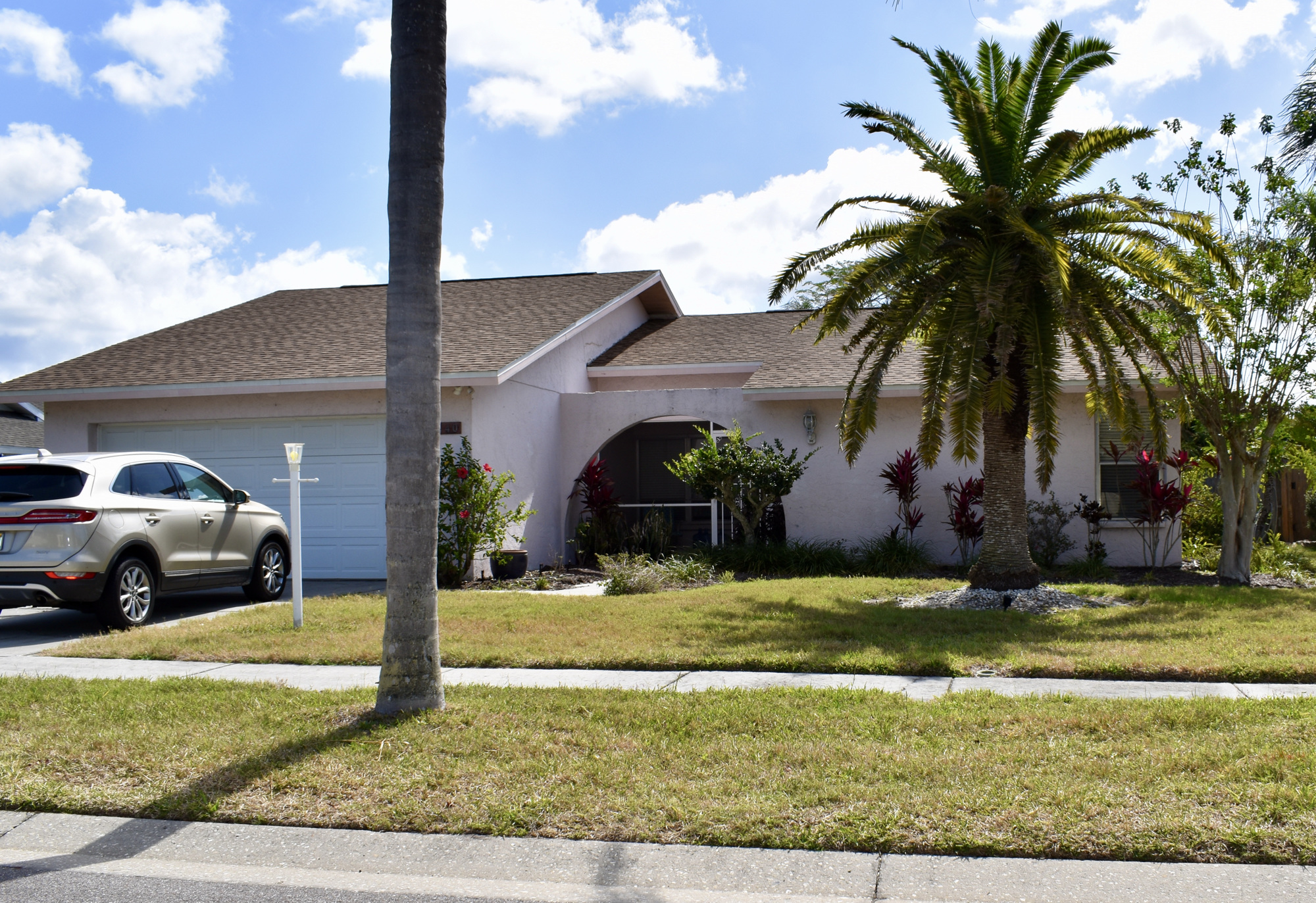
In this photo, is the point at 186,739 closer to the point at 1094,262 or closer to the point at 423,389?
the point at 423,389

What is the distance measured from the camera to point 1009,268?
10.8 m

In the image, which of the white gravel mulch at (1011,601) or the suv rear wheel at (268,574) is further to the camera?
the suv rear wheel at (268,574)

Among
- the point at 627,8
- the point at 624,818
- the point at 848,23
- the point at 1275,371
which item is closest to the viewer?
the point at 624,818

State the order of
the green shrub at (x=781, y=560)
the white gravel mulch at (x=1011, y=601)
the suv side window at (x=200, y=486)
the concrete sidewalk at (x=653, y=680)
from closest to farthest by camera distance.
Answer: the concrete sidewalk at (x=653, y=680), the white gravel mulch at (x=1011, y=601), the suv side window at (x=200, y=486), the green shrub at (x=781, y=560)

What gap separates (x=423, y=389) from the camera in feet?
19.3

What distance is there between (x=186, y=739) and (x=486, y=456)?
29.5 ft

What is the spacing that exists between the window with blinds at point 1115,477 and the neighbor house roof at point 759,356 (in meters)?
1.26

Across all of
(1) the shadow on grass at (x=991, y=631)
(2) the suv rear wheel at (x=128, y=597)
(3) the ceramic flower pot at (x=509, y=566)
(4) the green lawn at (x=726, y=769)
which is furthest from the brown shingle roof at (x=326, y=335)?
(4) the green lawn at (x=726, y=769)

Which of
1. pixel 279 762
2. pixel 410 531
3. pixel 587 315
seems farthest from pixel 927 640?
pixel 587 315

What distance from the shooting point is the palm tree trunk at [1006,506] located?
11375mm

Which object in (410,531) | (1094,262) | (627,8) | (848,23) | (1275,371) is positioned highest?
(627,8)

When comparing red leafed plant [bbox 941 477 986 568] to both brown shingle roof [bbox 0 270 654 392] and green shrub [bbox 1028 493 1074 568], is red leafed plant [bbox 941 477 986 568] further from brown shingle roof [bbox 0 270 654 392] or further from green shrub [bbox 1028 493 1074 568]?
brown shingle roof [bbox 0 270 654 392]

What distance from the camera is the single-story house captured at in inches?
578

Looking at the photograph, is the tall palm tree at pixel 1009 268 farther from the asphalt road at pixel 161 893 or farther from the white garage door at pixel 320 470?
the asphalt road at pixel 161 893
